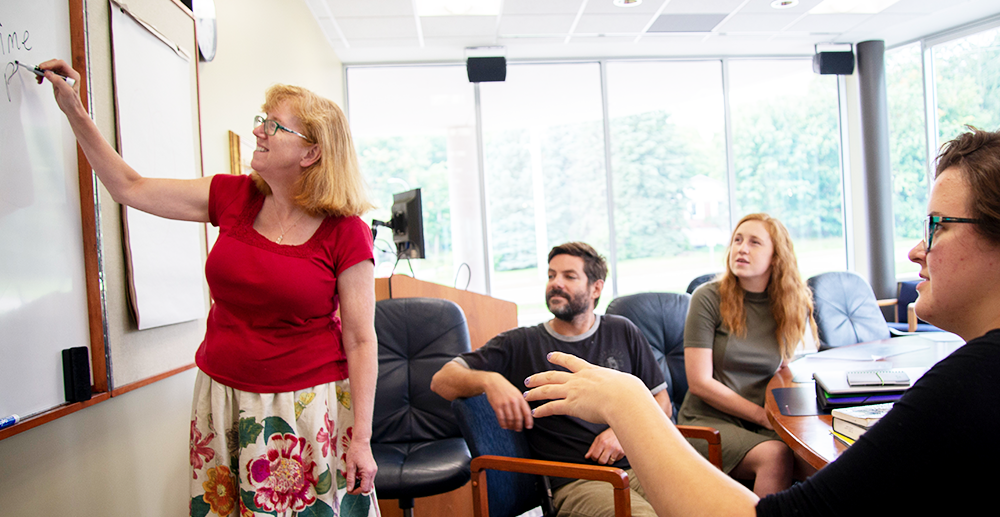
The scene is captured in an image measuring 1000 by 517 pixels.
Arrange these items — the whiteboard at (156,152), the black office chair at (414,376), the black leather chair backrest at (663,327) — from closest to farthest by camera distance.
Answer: the whiteboard at (156,152) < the black office chair at (414,376) < the black leather chair backrest at (663,327)

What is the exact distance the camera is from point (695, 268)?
588 cm

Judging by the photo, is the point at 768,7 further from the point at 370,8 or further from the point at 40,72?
the point at 40,72

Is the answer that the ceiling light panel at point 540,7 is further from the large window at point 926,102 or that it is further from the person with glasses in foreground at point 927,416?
the person with glasses in foreground at point 927,416

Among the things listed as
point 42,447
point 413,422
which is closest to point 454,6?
point 413,422

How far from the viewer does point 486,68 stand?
5.37 meters

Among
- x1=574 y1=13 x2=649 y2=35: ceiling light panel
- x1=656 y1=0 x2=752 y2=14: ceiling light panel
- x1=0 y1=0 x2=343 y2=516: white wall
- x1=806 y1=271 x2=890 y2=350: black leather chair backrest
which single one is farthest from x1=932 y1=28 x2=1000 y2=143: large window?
x1=0 y1=0 x2=343 y2=516: white wall

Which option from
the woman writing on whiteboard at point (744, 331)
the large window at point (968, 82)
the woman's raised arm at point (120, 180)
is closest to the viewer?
the woman's raised arm at point (120, 180)

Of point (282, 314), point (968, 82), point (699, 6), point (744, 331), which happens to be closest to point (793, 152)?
point (968, 82)

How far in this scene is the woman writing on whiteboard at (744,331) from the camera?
2.14 m

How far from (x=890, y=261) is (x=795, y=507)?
587 cm

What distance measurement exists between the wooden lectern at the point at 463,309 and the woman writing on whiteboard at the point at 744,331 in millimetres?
1037

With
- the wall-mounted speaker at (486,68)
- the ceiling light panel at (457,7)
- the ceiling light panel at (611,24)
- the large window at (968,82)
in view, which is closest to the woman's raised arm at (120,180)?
the ceiling light panel at (457,7)

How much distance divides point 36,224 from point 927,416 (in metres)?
1.58

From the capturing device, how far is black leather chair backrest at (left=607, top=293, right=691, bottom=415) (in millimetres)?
2666
